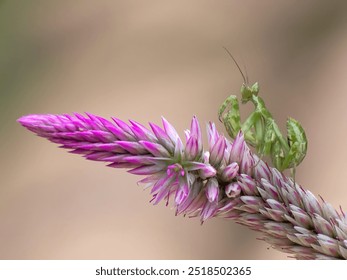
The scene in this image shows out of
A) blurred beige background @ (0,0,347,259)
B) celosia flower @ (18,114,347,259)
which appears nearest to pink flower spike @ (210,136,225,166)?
celosia flower @ (18,114,347,259)

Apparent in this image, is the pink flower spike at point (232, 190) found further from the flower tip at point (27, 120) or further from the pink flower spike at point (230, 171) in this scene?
the flower tip at point (27, 120)

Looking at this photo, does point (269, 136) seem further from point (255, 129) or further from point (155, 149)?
point (155, 149)

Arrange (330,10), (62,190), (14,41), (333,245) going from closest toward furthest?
(333,245) < (330,10) < (62,190) < (14,41)

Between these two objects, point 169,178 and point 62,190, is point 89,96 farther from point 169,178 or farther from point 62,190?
point 169,178

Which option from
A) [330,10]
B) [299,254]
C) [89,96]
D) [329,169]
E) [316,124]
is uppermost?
[330,10]

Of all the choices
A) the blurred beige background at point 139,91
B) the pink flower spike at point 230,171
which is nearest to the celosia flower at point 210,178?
the pink flower spike at point 230,171

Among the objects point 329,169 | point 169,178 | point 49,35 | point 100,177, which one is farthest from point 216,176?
point 49,35
